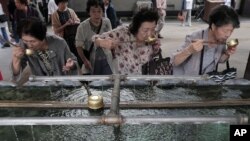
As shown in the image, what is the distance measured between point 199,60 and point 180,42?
5658mm

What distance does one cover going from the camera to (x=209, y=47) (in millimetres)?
2408

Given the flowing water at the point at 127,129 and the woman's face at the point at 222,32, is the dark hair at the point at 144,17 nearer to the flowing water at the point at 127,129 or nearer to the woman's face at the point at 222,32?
the woman's face at the point at 222,32

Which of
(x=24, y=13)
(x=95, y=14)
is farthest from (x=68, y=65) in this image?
(x=24, y=13)

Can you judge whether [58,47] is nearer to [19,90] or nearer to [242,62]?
[19,90]

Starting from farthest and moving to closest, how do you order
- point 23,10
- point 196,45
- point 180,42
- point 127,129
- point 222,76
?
point 180,42
point 23,10
point 196,45
point 222,76
point 127,129

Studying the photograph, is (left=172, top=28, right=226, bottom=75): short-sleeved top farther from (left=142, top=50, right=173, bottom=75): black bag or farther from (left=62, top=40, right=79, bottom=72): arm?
(left=62, top=40, right=79, bottom=72): arm

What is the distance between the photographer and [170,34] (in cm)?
904

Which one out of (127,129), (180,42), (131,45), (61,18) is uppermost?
(61,18)

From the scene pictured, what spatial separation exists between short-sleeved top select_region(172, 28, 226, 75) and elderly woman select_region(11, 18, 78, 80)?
0.97 m

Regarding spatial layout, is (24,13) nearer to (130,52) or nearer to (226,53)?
(130,52)

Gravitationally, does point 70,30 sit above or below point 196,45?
below

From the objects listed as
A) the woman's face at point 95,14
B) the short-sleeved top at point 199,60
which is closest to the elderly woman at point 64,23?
the woman's face at point 95,14

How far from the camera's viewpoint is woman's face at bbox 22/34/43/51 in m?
2.39

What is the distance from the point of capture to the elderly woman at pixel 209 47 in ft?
7.28
